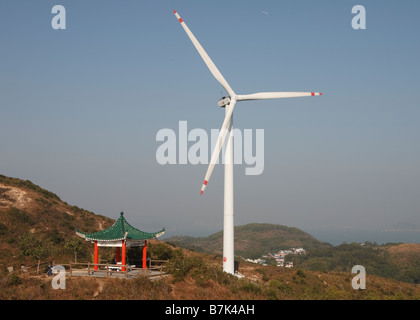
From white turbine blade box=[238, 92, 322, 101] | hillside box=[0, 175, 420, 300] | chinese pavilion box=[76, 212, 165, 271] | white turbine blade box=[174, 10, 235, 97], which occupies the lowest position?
hillside box=[0, 175, 420, 300]

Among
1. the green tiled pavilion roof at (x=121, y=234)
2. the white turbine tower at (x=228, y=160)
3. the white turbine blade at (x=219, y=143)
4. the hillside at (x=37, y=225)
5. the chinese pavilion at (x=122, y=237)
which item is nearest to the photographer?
the white turbine blade at (x=219, y=143)

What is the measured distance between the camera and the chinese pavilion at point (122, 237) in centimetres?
4019

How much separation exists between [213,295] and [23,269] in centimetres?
2345

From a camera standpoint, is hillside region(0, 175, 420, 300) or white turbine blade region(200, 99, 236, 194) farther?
white turbine blade region(200, 99, 236, 194)

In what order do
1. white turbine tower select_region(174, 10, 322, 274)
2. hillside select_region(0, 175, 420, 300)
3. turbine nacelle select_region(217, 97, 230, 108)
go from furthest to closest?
1. turbine nacelle select_region(217, 97, 230, 108)
2. white turbine tower select_region(174, 10, 322, 274)
3. hillside select_region(0, 175, 420, 300)

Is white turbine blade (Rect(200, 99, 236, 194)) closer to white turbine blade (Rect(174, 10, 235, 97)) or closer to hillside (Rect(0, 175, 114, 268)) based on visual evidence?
white turbine blade (Rect(174, 10, 235, 97))

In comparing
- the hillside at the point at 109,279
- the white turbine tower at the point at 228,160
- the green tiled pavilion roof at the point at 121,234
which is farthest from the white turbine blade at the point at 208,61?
the hillside at the point at 109,279

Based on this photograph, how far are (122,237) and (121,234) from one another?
0.87m

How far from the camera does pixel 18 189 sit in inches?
3238

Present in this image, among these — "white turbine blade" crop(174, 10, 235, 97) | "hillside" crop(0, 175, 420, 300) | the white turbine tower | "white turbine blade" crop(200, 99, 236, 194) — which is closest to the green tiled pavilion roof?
"hillside" crop(0, 175, 420, 300)

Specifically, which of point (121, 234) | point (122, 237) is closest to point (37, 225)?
point (121, 234)

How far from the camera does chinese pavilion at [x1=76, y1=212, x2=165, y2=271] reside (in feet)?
132

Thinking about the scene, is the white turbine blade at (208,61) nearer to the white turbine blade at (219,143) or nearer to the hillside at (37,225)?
the white turbine blade at (219,143)

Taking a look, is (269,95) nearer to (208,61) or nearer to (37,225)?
(208,61)
